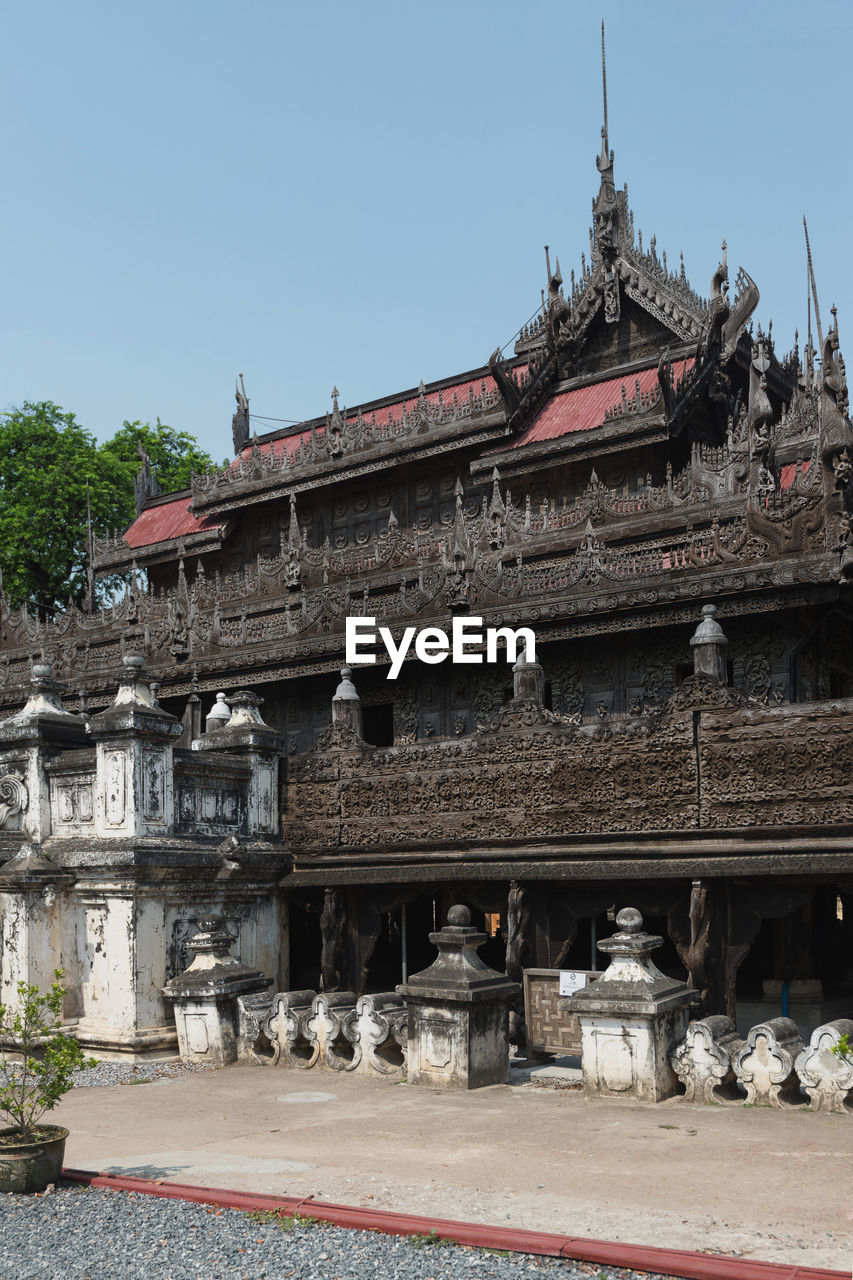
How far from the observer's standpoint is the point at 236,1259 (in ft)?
20.0

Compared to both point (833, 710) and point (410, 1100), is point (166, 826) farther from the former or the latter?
point (833, 710)

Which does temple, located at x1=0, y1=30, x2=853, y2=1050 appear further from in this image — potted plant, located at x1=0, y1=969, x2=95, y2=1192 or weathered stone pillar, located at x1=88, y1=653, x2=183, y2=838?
potted plant, located at x1=0, y1=969, x2=95, y2=1192

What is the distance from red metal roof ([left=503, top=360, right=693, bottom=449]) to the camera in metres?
22.9

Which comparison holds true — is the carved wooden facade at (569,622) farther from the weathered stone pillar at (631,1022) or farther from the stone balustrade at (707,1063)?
the stone balustrade at (707,1063)

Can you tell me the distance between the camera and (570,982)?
12.1m

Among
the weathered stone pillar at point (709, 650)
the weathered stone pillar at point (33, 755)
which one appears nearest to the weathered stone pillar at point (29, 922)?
the weathered stone pillar at point (33, 755)

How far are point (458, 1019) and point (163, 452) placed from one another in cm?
3680

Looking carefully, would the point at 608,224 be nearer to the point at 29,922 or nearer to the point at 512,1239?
the point at 29,922

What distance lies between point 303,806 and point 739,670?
5932 mm

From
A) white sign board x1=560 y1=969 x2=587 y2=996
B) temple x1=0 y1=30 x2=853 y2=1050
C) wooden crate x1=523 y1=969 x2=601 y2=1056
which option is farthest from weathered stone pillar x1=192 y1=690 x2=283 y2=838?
white sign board x1=560 y1=969 x2=587 y2=996

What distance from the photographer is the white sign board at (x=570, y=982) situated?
12047 mm

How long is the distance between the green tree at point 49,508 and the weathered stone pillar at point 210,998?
28277 millimetres

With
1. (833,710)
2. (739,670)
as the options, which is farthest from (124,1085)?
(739,670)

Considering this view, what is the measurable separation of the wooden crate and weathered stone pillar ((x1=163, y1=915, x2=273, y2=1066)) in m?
2.85
